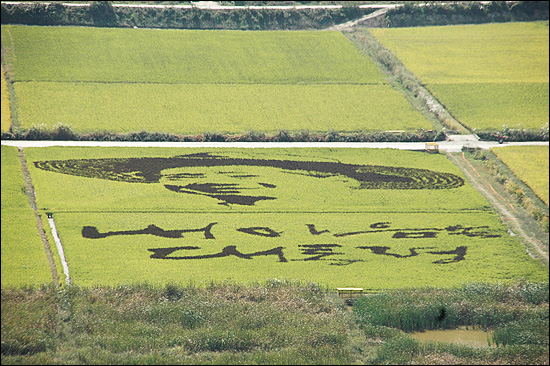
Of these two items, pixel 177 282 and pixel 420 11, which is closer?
pixel 177 282

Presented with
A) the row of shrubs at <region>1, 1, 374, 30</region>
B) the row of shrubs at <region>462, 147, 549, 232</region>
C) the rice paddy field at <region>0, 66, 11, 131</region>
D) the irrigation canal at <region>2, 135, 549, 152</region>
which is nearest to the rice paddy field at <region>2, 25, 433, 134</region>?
the rice paddy field at <region>0, 66, 11, 131</region>

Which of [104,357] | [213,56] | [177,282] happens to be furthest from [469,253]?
Result: [213,56]

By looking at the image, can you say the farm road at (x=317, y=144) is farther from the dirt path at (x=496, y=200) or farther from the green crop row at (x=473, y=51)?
the green crop row at (x=473, y=51)

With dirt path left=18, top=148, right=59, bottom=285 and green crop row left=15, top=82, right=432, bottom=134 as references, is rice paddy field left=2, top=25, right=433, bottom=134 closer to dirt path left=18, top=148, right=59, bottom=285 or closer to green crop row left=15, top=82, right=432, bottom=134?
green crop row left=15, top=82, right=432, bottom=134

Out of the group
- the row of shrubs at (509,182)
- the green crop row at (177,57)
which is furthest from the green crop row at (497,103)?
Answer: the green crop row at (177,57)

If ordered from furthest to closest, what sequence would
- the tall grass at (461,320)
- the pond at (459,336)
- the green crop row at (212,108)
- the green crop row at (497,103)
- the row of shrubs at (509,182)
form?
the green crop row at (497,103)
the green crop row at (212,108)
the row of shrubs at (509,182)
the pond at (459,336)
the tall grass at (461,320)

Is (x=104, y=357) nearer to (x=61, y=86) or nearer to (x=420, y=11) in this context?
(x=61, y=86)

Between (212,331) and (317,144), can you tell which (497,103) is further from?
(212,331)
